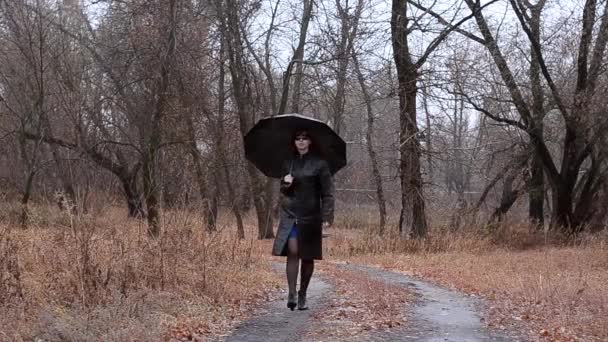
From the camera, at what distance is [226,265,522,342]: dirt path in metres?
7.00

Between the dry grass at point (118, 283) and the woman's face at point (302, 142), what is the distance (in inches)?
77.8

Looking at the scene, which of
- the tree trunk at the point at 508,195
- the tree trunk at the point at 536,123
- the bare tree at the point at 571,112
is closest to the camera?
the bare tree at the point at 571,112

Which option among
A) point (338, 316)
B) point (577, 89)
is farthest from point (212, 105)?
point (338, 316)

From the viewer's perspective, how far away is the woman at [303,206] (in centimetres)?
753

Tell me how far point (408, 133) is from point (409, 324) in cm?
1203

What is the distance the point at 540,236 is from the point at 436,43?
7.42 m

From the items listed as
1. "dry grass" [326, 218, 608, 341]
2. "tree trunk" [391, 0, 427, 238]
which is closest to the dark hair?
"dry grass" [326, 218, 608, 341]

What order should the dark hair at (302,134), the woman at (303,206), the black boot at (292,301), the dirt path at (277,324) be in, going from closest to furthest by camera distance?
1. the dirt path at (277,324)
2. the woman at (303,206)
3. the dark hair at (302,134)
4. the black boot at (292,301)

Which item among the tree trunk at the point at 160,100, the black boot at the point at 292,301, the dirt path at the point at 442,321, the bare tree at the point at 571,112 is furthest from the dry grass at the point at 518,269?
the tree trunk at the point at 160,100

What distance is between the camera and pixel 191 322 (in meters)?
7.04

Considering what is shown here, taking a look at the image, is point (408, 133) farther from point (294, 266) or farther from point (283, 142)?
point (294, 266)

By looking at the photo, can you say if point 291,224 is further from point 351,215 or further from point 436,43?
point 351,215

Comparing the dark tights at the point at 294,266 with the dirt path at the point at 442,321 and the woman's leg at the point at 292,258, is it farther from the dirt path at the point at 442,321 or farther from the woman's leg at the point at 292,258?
the dirt path at the point at 442,321

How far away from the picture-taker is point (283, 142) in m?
7.91
